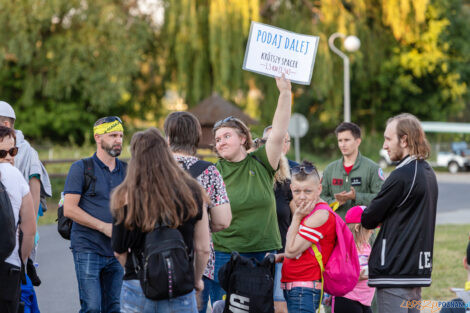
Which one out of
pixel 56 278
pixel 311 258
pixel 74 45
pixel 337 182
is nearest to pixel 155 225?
pixel 311 258

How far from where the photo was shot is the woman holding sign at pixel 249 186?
4637 mm

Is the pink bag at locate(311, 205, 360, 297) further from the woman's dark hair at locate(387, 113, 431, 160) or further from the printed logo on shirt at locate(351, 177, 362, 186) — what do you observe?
the printed logo on shirt at locate(351, 177, 362, 186)

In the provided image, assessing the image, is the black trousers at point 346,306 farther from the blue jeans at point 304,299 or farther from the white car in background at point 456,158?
the white car in background at point 456,158

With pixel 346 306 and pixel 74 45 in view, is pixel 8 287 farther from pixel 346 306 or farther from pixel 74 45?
pixel 74 45

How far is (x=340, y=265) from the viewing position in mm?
4262

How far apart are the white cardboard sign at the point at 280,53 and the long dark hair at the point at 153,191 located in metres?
1.85

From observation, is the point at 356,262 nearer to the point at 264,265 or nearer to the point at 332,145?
the point at 264,265

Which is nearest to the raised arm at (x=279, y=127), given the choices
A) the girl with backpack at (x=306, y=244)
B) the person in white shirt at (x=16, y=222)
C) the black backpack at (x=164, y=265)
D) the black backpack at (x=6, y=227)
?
the girl with backpack at (x=306, y=244)

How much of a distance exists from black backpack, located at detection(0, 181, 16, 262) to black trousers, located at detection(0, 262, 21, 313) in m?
0.13

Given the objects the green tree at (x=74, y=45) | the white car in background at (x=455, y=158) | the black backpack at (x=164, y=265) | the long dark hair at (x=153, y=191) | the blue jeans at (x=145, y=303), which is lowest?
the white car in background at (x=455, y=158)

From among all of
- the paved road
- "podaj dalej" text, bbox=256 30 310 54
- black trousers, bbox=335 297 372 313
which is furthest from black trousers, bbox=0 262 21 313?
the paved road

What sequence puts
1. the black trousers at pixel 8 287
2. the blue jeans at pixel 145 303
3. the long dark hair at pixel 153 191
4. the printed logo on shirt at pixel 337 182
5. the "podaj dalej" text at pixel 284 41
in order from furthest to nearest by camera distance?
the printed logo on shirt at pixel 337 182, the "podaj dalej" text at pixel 284 41, the black trousers at pixel 8 287, the blue jeans at pixel 145 303, the long dark hair at pixel 153 191

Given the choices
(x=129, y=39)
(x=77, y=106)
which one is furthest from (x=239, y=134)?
(x=77, y=106)

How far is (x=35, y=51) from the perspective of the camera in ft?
86.4
